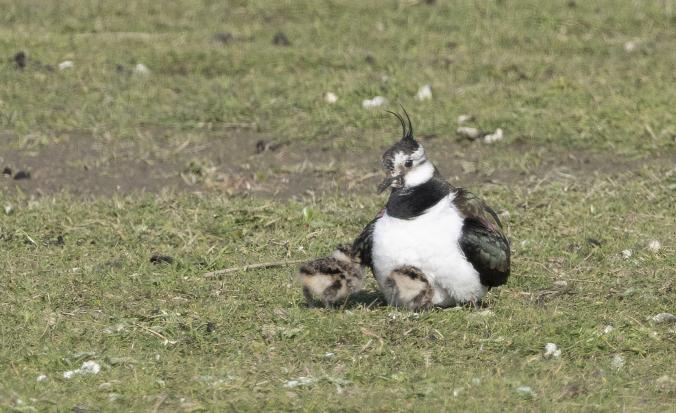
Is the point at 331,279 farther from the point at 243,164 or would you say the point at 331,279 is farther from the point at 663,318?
the point at 243,164

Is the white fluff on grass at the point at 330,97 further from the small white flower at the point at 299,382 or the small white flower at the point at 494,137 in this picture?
the small white flower at the point at 299,382

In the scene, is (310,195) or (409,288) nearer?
(409,288)

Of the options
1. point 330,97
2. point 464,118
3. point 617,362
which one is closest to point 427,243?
point 617,362

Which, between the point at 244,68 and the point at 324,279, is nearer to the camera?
the point at 324,279

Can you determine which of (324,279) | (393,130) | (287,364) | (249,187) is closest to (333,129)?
(393,130)

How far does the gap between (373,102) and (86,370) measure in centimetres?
640

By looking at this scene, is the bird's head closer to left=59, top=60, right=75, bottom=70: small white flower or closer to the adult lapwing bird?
the adult lapwing bird

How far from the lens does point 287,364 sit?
22.6 feet

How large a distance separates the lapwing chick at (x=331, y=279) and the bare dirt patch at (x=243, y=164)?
289 cm

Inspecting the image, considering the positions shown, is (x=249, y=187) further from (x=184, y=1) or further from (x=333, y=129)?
(x=184, y=1)

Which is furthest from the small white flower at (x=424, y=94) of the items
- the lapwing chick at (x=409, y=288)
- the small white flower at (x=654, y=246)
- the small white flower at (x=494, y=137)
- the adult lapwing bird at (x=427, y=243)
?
the lapwing chick at (x=409, y=288)

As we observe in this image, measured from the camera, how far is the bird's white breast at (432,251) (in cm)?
755

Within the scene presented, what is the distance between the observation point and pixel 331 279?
775 centimetres

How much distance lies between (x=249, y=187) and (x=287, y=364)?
418 centimetres
